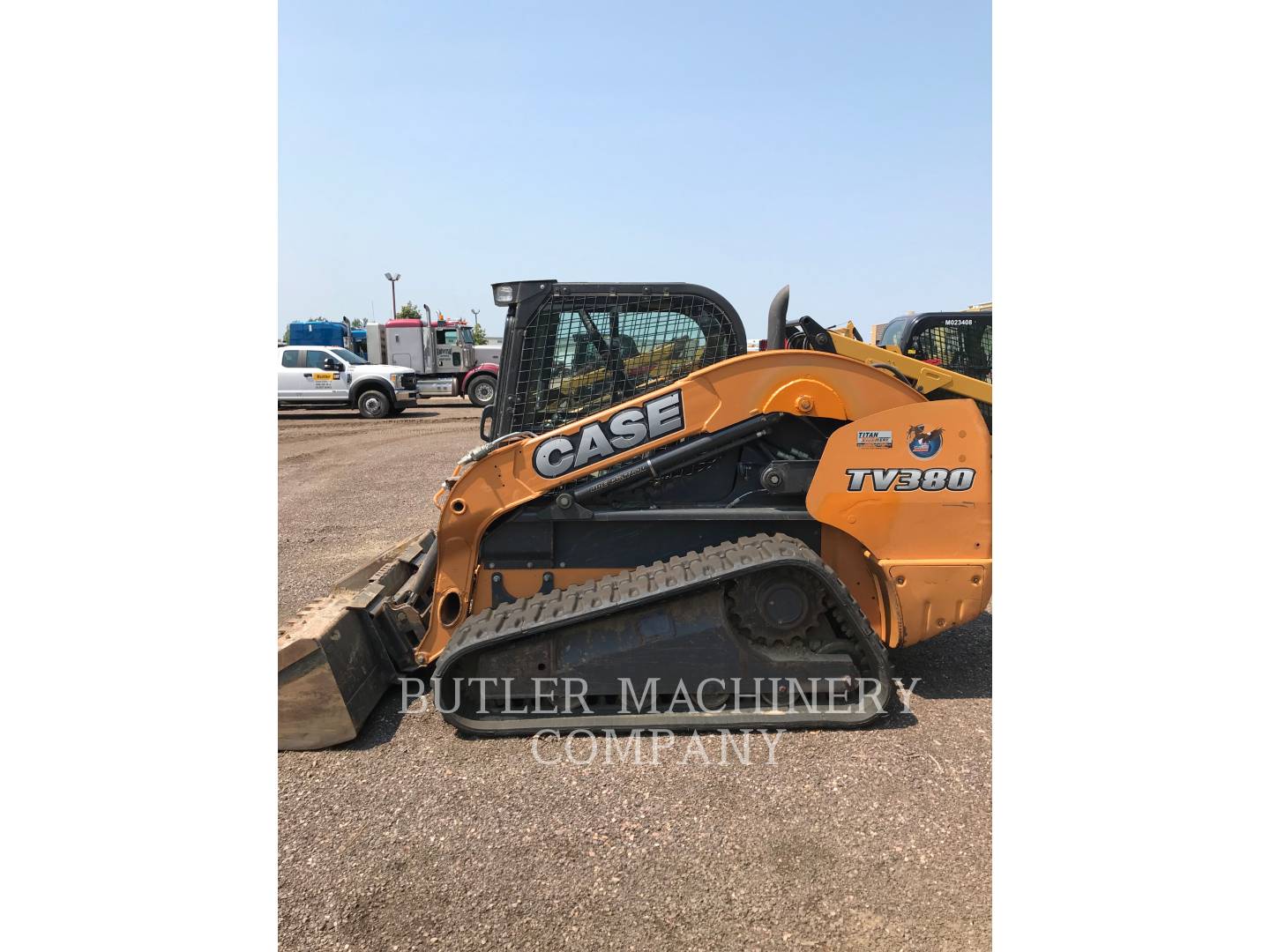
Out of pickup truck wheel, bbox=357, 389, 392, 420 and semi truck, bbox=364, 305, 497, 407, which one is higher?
semi truck, bbox=364, 305, 497, 407

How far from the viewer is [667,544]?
4242 mm

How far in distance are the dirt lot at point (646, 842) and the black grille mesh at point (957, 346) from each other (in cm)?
353

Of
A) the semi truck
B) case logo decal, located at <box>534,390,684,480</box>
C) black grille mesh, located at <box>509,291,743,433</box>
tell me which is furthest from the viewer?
the semi truck

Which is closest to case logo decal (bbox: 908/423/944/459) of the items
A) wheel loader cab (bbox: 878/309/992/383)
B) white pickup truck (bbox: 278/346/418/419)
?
wheel loader cab (bbox: 878/309/992/383)

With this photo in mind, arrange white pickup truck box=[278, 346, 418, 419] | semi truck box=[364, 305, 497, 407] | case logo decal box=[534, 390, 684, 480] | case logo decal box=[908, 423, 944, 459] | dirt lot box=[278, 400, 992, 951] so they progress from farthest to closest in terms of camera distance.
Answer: semi truck box=[364, 305, 497, 407], white pickup truck box=[278, 346, 418, 419], case logo decal box=[534, 390, 684, 480], case logo decal box=[908, 423, 944, 459], dirt lot box=[278, 400, 992, 951]

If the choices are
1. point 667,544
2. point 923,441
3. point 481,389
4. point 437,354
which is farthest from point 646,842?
point 437,354

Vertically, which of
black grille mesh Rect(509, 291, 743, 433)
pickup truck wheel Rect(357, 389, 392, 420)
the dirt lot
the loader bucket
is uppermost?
pickup truck wheel Rect(357, 389, 392, 420)

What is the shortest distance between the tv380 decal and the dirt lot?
45.3 inches

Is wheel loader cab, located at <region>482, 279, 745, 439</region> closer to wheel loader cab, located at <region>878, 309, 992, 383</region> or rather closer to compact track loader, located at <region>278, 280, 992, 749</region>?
compact track loader, located at <region>278, 280, 992, 749</region>

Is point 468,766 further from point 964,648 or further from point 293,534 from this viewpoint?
point 293,534

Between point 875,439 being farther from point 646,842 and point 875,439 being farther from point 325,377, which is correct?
point 325,377

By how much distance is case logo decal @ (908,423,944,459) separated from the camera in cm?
392

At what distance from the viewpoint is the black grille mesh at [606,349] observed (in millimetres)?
4340

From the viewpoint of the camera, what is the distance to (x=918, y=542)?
3977mm
